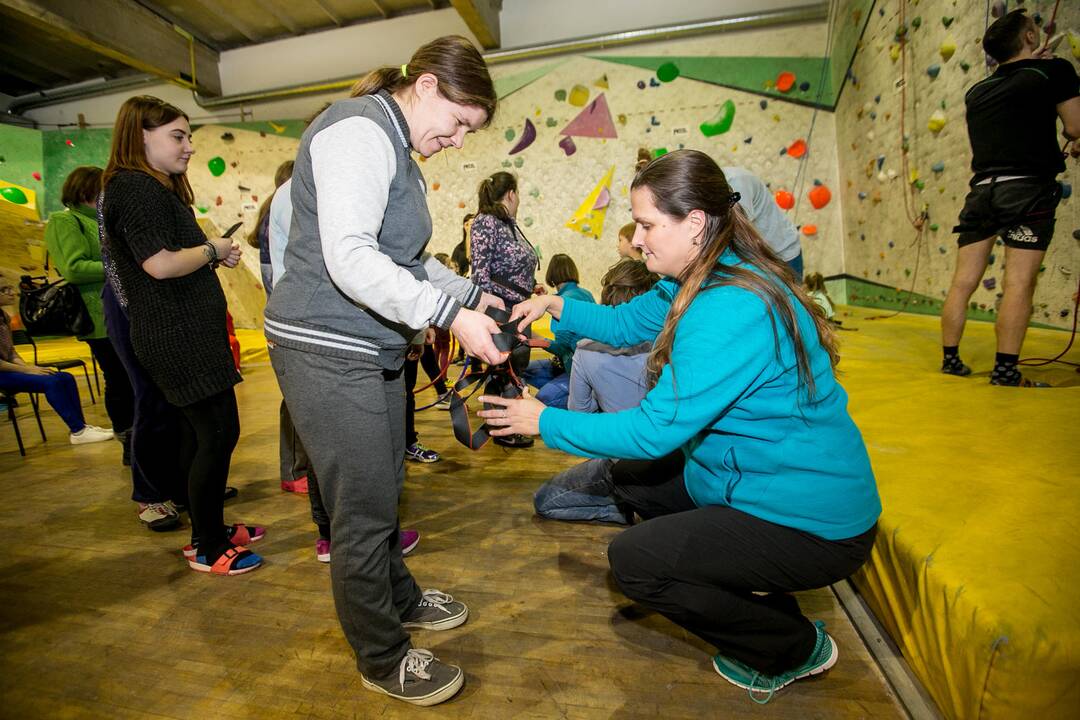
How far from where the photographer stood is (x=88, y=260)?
2.64m

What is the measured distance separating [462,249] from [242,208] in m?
4.98

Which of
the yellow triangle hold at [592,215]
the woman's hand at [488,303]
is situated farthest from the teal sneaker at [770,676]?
the yellow triangle hold at [592,215]

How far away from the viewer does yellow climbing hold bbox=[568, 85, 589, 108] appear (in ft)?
21.1

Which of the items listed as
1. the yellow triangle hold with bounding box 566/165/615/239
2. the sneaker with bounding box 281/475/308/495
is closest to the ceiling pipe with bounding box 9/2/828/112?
the yellow triangle hold with bounding box 566/165/615/239

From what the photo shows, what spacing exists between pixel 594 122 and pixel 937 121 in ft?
12.1

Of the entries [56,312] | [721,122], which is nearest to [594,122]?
[721,122]

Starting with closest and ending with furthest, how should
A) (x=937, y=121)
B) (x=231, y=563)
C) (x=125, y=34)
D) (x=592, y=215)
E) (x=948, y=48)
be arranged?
(x=231, y=563) → (x=948, y=48) → (x=937, y=121) → (x=125, y=34) → (x=592, y=215)

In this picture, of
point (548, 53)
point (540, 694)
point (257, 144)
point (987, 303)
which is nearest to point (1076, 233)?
point (987, 303)

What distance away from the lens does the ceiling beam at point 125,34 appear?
16.3 ft

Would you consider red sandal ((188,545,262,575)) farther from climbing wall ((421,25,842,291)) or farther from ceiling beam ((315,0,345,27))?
ceiling beam ((315,0,345,27))

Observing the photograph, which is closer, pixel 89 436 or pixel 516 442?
pixel 516 442

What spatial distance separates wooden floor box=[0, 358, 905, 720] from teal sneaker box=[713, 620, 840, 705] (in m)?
0.02

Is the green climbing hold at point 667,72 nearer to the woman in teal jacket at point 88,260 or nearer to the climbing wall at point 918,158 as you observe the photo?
the climbing wall at point 918,158

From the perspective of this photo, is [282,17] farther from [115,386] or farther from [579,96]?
[115,386]
